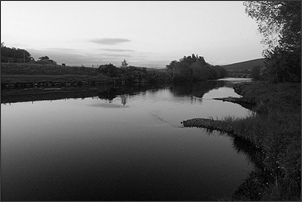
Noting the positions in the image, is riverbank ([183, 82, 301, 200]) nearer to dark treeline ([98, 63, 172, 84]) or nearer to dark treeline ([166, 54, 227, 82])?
dark treeline ([98, 63, 172, 84])

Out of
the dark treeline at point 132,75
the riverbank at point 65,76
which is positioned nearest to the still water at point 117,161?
the riverbank at point 65,76

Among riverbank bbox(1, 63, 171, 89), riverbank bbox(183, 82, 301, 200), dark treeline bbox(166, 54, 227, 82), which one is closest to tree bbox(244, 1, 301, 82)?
riverbank bbox(183, 82, 301, 200)

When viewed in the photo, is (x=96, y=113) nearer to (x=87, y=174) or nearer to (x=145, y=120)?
(x=145, y=120)

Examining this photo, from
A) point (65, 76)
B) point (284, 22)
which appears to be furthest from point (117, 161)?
point (65, 76)

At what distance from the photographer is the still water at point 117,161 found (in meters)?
14.2

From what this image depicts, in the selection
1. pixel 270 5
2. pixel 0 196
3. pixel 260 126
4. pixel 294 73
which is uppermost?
pixel 270 5

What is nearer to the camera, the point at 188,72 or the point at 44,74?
the point at 44,74

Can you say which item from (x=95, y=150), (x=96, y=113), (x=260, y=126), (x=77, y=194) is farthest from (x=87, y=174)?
(x=96, y=113)

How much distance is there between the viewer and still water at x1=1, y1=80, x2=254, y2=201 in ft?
46.5

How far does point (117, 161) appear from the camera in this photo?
18641mm

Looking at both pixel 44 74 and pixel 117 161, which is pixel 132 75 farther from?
pixel 117 161

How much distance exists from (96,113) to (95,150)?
18690 mm


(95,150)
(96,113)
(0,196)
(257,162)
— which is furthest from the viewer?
(96,113)

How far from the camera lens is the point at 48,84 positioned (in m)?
87.8
